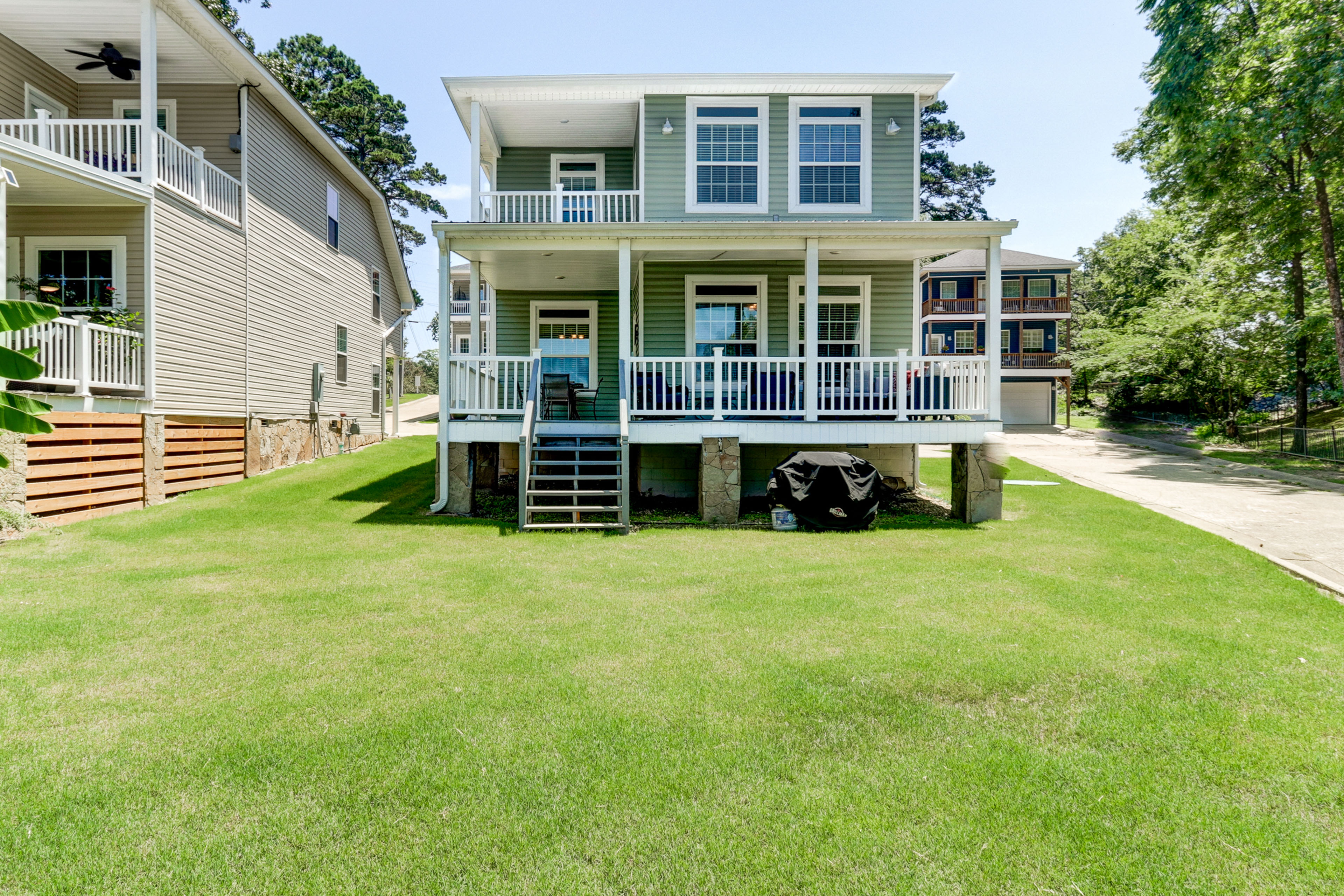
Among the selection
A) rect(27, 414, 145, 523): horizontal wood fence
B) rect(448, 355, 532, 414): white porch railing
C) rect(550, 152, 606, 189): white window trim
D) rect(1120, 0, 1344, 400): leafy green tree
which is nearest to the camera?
rect(27, 414, 145, 523): horizontal wood fence

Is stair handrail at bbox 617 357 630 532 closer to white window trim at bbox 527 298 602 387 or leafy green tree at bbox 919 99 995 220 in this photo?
white window trim at bbox 527 298 602 387

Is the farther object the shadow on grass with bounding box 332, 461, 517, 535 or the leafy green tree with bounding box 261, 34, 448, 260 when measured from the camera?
the leafy green tree with bounding box 261, 34, 448, 260

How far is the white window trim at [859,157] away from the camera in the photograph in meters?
12.8

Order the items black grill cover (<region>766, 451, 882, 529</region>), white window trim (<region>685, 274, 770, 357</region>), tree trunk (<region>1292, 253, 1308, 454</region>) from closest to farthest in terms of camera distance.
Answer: black grill cover (<region>766, 451, 882, 529</region>) → white window trim (<region>685, 274, 770, 357</region>) → tree trunk (<region>1292, 253, 1308, 454</region>)

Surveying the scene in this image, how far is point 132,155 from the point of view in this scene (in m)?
11.7

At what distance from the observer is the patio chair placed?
11906 millimetres

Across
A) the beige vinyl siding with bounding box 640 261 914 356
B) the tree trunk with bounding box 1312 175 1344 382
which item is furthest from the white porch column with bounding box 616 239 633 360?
the tree trunk with bounding box 1312 175 1344 382

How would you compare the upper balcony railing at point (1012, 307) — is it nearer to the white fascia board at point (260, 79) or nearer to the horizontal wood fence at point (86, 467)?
the white fascia board at point (260, 79)

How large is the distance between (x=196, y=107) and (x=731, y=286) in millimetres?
10999

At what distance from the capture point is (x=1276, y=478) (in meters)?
15.0

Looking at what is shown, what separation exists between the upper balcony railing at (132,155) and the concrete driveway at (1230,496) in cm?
1570

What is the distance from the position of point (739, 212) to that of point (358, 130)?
24993 mm

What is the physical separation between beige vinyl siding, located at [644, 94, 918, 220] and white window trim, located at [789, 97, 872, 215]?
2.9 inches

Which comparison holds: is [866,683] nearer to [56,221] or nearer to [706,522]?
[706,522]
